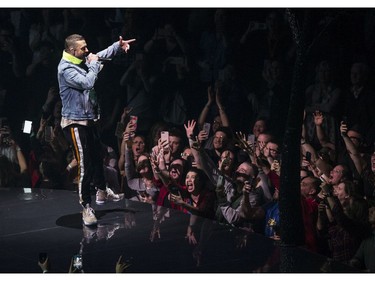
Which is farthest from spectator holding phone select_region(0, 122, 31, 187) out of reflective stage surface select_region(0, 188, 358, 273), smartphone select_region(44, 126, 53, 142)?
reflective stage surface select_region(0, 188, 358, 273)

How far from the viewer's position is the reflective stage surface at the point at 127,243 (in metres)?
7.71

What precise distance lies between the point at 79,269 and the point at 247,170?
2.36 metres

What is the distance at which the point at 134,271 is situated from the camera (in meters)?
7.63

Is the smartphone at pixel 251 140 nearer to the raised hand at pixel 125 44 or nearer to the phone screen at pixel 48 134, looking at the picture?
the raised hand at pixel 125 44

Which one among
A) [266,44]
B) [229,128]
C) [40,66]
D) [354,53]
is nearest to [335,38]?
→ [354,53]

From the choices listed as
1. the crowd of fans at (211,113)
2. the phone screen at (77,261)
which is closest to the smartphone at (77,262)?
the phone screen at (77,261)

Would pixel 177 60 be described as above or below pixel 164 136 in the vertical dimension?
above

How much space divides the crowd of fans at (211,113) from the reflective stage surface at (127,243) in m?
0.24

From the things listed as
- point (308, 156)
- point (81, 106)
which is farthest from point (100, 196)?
point (308, 156)

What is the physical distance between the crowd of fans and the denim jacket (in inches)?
36.0

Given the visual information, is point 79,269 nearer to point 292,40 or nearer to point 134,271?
point 134,271

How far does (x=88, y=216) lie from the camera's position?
30.0ft

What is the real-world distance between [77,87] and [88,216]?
1366mm

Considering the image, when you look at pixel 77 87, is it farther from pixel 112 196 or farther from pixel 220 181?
pixel 220 181
